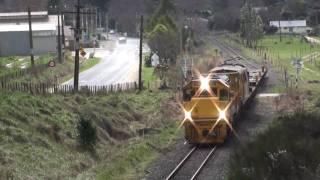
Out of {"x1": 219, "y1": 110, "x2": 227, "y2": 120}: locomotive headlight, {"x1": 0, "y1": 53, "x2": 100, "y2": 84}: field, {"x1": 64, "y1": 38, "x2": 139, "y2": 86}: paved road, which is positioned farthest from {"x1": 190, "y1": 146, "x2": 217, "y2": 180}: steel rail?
{"x1": 64, "y1": 38, "x2": 139, "y2": 86}: paved road

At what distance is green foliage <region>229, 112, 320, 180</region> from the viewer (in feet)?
53.0

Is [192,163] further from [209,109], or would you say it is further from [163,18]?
[163,18]

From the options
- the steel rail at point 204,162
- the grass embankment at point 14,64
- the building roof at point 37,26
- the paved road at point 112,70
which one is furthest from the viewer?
the building roof at point 37,26

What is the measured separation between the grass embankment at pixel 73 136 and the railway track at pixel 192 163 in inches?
54.2

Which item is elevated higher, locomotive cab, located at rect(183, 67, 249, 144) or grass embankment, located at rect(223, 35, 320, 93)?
locomotive cab, located at rect(183, 67, 249, 144)

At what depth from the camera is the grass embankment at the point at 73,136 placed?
71.9ft

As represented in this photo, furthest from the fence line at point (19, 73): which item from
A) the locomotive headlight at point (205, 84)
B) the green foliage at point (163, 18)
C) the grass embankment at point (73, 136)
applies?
the green foliage at point (163, 18)

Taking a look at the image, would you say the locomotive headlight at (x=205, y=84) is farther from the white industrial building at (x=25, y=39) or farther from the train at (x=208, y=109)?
the white industrial building at (x=25, y=39)

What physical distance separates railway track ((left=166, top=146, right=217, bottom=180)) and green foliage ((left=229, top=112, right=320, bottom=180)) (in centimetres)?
235

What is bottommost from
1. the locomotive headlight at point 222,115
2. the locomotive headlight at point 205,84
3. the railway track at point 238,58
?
the railway track at point 238,58

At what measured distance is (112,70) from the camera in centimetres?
7138

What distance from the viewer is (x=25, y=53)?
8744cm

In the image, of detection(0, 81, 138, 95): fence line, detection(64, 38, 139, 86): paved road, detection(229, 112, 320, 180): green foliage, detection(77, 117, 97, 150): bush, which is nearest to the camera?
detection(229, 112, 320, 180): green foliage

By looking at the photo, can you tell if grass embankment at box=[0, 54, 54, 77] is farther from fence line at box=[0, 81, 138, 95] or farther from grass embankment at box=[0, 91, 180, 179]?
grass embankment at box=[0, 91, 180, 179]
